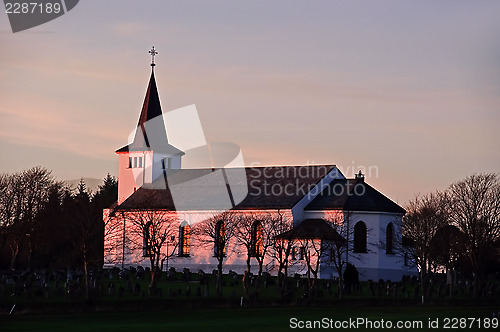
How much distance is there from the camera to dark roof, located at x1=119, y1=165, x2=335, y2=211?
7294 cm

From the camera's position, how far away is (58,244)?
8950 centimetres

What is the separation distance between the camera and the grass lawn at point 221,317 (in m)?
33.8

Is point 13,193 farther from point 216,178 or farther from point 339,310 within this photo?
point 339,310

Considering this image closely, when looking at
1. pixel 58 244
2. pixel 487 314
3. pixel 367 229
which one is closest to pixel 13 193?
pixel 58 244

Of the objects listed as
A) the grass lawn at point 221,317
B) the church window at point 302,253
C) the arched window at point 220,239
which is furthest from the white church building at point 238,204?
the grass lawn at point 221,317

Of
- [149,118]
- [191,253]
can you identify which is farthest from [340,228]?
[149,118]

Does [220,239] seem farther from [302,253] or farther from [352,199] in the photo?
[352,199]

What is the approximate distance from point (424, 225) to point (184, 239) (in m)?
23.5

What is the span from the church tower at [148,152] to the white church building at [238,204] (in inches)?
3.4

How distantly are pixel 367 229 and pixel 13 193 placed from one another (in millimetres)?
31947

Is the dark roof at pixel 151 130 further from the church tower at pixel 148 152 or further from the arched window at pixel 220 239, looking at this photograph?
the arched window at pixel 220 239

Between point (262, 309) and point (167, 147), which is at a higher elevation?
point (167, 147)

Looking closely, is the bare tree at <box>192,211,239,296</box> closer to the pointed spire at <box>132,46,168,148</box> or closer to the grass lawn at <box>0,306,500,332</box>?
Answer: the pointed spire at <box>132,46,168,148</box>

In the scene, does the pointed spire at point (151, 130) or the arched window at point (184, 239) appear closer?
the arched window at point (184, 239)
